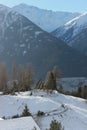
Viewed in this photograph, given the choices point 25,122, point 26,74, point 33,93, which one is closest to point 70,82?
point 26,74

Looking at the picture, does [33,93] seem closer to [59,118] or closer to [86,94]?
[59,118]

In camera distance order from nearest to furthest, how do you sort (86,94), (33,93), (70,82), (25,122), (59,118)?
1. (25,122)
2. (59,118)
3. (33,93)
4. (86,94)
5. (70,82)

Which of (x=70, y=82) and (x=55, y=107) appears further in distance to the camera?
(x=70, y=82)

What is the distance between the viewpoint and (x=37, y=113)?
40.5 meters

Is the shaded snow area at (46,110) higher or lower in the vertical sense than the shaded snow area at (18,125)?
lower

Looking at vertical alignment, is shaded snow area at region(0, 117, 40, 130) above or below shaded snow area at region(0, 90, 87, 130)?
above

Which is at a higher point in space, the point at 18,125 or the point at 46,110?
the point at 18,125

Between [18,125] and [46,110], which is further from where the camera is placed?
[46,110]

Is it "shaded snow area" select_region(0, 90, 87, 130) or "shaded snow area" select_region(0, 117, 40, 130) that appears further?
"shaded snow area" select_region(0, 90, 87, 130)

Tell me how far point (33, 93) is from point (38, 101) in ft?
25.4

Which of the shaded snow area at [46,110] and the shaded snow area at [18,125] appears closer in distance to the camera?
the shaded snow area at [18,125]

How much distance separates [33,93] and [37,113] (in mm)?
12636

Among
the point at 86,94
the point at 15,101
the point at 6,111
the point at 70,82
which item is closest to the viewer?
the point at 6,111

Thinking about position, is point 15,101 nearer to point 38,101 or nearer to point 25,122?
point 38,101
